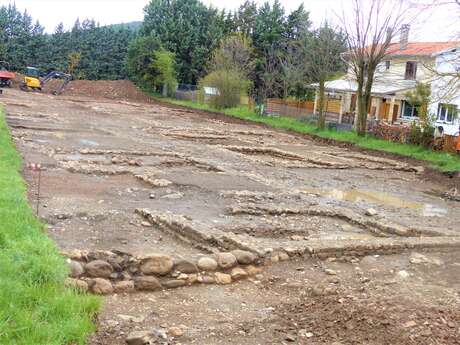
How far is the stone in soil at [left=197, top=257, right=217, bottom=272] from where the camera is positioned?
6.96 meters

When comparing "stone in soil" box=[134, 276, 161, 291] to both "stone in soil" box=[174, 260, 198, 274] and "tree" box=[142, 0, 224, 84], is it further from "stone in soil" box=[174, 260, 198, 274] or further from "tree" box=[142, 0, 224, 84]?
"tree" box=[142, 0, 224, 84]

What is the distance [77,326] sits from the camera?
464 centimetres

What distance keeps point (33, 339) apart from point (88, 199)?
684 centimetres

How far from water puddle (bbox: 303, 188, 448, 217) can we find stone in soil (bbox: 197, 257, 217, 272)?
7497mm

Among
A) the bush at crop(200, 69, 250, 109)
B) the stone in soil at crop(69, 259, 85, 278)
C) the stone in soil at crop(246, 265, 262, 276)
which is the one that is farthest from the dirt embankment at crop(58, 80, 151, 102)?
the stone in soil at crop(69, 259, 85, 278)

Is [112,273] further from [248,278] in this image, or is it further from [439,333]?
[439,333]

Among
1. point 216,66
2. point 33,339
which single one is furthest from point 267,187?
point 216,66

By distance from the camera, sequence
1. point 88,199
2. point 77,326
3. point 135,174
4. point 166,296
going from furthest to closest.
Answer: point 135,174 < point 88,199 < point 166,296 < point 77,326

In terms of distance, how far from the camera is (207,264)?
7.00 m

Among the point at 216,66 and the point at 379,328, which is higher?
the point at 216,66

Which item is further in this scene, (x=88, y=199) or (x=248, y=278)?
(x=88, y=199)

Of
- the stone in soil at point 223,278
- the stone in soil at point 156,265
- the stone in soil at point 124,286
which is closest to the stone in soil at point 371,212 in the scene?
the stone in soil at point 223,278

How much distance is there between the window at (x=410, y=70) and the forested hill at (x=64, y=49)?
4256cm

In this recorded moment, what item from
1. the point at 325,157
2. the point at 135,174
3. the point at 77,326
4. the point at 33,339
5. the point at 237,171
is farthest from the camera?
the point at 325,157
